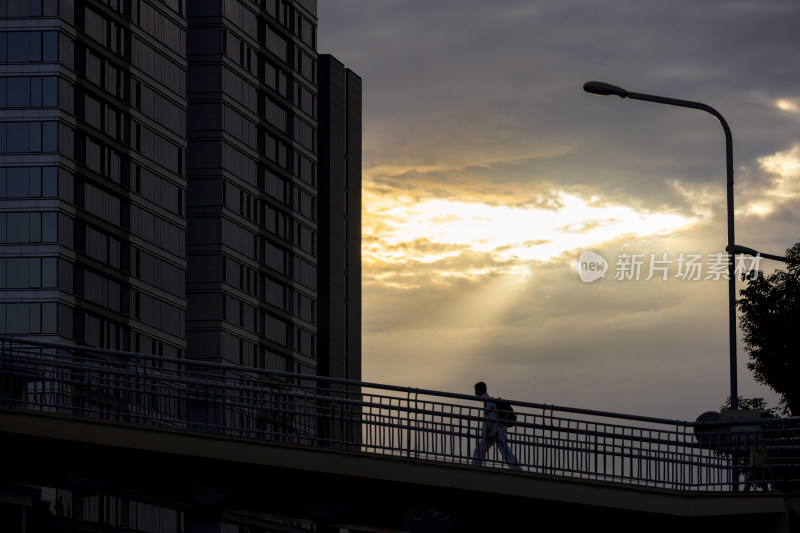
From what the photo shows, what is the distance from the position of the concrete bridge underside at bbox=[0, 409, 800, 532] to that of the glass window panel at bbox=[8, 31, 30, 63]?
212 feet

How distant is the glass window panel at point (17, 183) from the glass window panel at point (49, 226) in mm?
2027

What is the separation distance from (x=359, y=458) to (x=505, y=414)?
9.61ft

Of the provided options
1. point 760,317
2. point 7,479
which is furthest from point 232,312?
point 7,479

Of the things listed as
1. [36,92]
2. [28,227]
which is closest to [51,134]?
[36,92]

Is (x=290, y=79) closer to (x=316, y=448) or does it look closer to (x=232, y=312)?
(x=232, y=312)

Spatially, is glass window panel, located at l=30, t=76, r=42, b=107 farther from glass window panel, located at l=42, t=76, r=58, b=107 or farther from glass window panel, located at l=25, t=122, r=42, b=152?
glass window panel, located at l=25, t=122, r=42, b=152

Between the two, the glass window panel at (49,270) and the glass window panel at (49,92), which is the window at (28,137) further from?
the glass window panel at (49,270)

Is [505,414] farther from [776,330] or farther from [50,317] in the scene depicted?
[50,317]

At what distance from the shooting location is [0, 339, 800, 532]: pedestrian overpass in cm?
2733

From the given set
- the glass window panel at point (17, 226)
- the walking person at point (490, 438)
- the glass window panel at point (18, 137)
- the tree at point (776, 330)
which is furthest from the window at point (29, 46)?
the walking person at point (490, 438)

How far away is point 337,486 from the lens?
2881 centimetres

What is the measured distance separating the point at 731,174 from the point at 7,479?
16661 mm

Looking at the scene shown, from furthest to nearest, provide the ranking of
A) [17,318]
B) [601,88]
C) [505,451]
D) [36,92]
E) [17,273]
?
1. [36,92]
2. [17,273]
3. [17,318]
4. [601,88]
5. [505,451]

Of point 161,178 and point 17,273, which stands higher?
point 161,178
